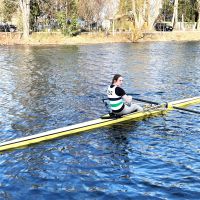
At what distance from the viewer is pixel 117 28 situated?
92062 millimetres

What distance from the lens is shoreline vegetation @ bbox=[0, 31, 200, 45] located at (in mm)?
76375

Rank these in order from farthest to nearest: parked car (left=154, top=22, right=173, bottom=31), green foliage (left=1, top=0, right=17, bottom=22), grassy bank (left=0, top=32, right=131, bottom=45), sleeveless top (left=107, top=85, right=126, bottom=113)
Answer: parked car (left=154, top=22, right=173, bottom=31) < green foliage (left=1, top=0, right=17, bottom=22) < grassy bank (left=0, top=32, right=131, bottom=45) < sleeveless top (left=107, top=85, right=126, bottom=113)

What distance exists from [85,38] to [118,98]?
6290cm

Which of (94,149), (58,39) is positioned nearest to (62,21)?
(58,39)

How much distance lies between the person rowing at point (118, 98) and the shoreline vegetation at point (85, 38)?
193 feet

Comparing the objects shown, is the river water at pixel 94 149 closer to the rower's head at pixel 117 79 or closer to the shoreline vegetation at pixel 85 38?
the rower's head at pixel 117 79

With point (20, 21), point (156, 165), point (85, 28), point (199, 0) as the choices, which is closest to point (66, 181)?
point (156, 165)

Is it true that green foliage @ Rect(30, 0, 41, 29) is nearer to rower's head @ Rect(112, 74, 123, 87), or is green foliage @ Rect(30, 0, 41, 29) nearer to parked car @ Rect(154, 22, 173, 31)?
parked car @ Rect(154, 22, 173, 31)

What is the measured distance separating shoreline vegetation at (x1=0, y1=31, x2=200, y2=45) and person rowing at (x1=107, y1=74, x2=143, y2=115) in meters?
58.8

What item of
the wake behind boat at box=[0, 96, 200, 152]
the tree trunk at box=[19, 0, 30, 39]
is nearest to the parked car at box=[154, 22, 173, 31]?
the tree trunk at box=[19, 0, 30, 39]

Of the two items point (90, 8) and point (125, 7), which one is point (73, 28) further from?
point (125, 7)

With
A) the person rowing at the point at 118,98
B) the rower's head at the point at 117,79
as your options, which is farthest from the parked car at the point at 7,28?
the rower's head at the point at 117,79

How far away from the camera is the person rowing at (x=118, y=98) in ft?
55.8

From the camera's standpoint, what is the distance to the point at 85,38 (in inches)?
3115
